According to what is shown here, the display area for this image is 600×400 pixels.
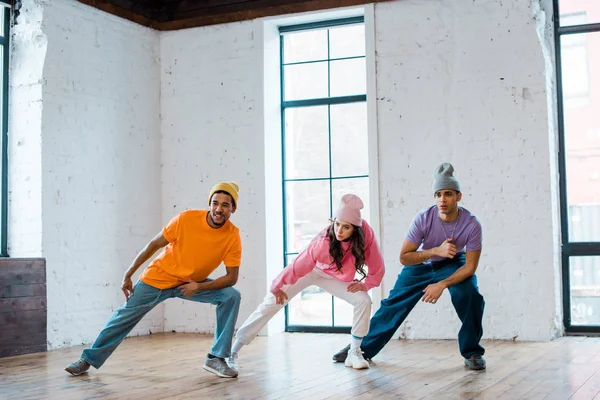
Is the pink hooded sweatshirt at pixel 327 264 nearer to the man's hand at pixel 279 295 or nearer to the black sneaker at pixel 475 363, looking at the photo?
the man's hand at pixel 279 295

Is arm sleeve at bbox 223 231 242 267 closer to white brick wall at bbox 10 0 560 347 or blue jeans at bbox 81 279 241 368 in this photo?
blue jeans at bbox 81 279 241 368

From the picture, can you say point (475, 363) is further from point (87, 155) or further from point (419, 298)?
point (87, 155)

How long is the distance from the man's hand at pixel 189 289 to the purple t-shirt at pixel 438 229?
52.5 inches

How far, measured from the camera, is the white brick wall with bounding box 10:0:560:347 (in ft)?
19.9

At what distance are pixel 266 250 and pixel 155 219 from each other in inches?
44.7

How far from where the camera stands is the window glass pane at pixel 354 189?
6.84 meters

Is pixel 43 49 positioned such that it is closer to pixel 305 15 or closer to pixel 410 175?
pixel 305 15

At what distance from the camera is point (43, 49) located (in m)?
6.12

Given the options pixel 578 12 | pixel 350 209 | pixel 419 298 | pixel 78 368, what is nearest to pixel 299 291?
pixel 350 209

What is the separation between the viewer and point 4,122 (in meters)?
6.15

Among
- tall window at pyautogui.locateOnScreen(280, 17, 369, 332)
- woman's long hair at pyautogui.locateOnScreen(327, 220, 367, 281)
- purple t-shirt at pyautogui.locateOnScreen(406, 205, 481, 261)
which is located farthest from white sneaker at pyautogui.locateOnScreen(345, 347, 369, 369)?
tall window at pyautogui.locateOnScreen(280, 17, 369, 332)

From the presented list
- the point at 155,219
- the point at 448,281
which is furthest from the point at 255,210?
the point at 448,281

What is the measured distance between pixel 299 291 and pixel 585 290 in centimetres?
274

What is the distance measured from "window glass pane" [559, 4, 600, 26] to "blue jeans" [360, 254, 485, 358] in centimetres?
272
